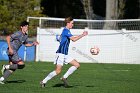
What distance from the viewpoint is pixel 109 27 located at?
3344 cm

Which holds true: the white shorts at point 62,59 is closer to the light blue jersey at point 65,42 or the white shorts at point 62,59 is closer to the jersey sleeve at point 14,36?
the light blue jersey at point 65,42

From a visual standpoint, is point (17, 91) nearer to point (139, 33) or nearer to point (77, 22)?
point (139, 33)

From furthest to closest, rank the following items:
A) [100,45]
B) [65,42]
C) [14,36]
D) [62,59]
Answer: [100,45] < [14,36] < [65,42] < [62,59]

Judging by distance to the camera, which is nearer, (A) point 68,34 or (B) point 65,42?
(A) point 68,34

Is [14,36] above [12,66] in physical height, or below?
above

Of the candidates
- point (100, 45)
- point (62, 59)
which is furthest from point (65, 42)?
point (100, 45)

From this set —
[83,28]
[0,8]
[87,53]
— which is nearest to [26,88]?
[87,53]

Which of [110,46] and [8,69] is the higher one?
[8,69]

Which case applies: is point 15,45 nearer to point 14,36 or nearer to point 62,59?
point 14,36

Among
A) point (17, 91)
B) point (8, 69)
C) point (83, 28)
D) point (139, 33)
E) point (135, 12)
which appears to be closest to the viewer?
point (17, 91)

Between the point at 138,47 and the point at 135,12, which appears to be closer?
the point at 138,47

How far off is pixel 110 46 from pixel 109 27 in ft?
9.88

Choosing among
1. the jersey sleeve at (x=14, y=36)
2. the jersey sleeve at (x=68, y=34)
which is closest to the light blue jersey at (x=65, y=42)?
the jersey sleeve at (x=68, y=34)

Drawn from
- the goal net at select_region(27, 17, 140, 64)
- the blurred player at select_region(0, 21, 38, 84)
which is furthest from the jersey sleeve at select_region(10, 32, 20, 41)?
the goal net at select_region(27, 17, 140, 64)
